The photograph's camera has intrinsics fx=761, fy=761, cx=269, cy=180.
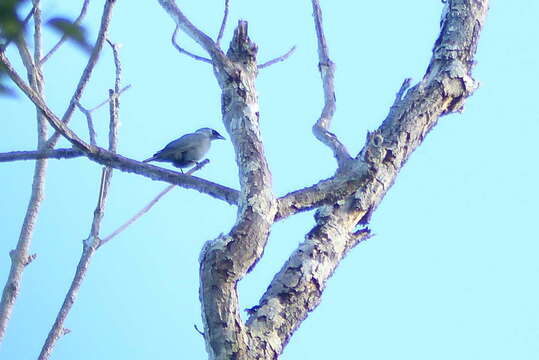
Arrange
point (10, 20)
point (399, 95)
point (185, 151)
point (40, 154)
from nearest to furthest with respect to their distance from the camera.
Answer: point (10, 20) → point (40, 154) → point (399, 95) → point (185, 151)

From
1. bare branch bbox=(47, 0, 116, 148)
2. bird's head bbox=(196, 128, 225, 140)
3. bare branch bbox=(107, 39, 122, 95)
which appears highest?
bird's head bbox=(196, 128, 225, 140)

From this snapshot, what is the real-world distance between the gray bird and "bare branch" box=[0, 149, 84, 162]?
390cm

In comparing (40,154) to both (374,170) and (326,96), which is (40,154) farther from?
(326,96)

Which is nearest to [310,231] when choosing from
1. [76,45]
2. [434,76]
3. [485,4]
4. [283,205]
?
[283,205]

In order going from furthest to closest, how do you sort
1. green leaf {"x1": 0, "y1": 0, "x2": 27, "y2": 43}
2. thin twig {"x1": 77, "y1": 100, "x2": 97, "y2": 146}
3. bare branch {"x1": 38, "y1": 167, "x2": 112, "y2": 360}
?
1. bare branch {"x1": 38, "y1": 167, "x2": 112, "y2": 360}
2. thin twig {"x1": 77, "y1": 100, "x2": 97, "y2": 146}
3. green leaf {"x1": 0, "y1": 0, "x2": 27, "y2": 43}

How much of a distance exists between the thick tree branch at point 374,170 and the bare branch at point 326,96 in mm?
125

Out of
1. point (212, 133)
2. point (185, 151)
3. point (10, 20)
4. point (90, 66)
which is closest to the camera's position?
point (10, 20)

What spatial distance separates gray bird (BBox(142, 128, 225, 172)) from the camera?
22.0ft

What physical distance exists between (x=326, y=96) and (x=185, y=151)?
329 centimetres

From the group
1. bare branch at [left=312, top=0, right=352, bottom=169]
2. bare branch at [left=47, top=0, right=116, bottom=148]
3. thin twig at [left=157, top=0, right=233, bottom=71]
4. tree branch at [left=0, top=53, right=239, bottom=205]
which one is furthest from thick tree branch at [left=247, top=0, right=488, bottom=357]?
bare branch at [left=47, top=0, right=116, bottom=148]

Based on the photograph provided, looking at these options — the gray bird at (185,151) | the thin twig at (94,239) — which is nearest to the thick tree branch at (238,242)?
the thin twig at (94,239)

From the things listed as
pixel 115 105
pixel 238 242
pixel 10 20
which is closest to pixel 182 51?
pixel 115 105

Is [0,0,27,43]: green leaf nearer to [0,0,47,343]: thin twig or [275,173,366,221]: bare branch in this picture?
[275,173,366,221]: bare branch

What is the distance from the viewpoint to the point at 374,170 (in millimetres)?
3049
